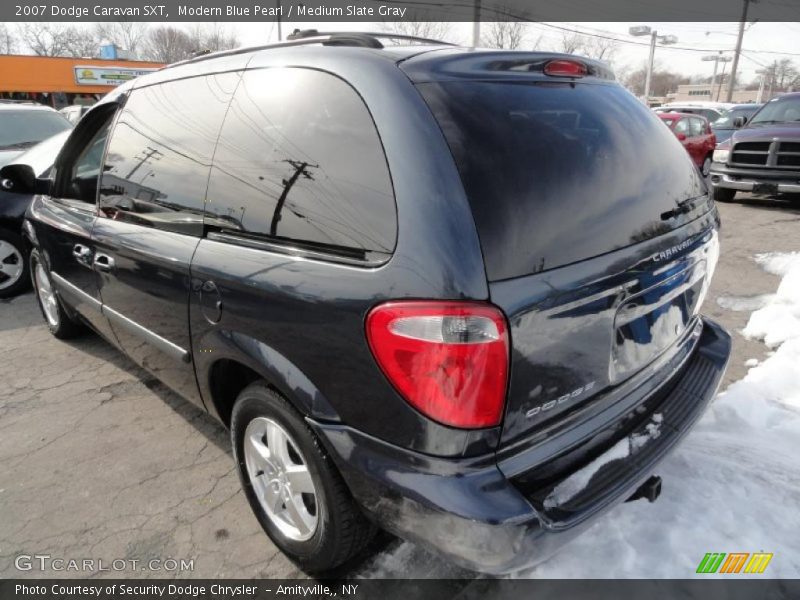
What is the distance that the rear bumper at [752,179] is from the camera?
8430 millimetres

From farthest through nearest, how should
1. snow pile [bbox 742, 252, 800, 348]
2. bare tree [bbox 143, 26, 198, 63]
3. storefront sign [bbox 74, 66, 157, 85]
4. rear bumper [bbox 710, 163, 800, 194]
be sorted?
bare tree [bbox 143, 26, 198, 63]
storefront sign [bbox 74, 66, 157, 85]
rear bumper [bbox 710, 163, 800, 194]
snow pile [bbox 742, 252, 800, 348]

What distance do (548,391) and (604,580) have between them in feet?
3.01

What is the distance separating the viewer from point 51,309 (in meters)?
4.33

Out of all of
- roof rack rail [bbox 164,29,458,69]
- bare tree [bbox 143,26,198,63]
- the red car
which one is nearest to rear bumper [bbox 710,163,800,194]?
the red car

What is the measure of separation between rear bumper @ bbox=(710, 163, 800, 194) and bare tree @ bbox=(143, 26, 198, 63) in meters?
57.9

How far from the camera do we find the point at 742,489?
2.43 m

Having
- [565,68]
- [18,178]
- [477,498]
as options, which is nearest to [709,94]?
[565,68]

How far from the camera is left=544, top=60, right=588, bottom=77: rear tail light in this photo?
1.95 metres

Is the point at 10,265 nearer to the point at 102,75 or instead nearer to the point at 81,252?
the point at 81,252

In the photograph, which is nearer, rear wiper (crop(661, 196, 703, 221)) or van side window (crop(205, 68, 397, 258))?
van side window (crop(205, 68, 397, 258))

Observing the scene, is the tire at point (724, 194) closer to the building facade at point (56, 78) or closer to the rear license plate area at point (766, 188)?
the rear license plate area at point (766, 188)

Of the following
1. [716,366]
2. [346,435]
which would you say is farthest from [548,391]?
[716,366]

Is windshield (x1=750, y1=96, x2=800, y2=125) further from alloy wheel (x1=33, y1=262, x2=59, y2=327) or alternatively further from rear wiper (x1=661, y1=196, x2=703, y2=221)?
alloy wheel (x1=33, y1=262, x2=59, y2=327)

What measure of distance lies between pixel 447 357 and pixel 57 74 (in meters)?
37.5
